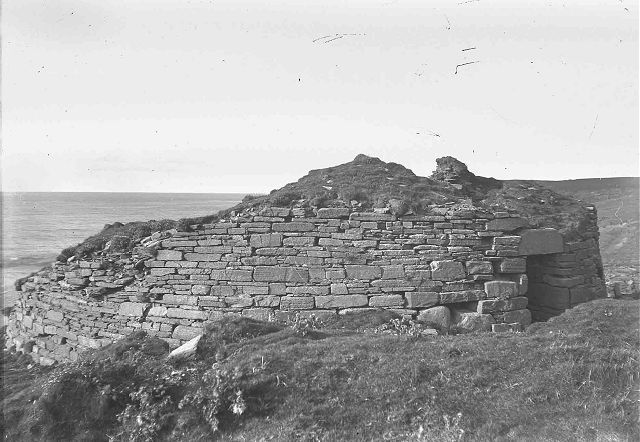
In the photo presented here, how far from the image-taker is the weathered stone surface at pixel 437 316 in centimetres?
1058

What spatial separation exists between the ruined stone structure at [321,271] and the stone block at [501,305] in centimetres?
2

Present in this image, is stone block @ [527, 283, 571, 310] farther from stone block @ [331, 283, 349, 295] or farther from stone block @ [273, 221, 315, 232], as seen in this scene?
stone block @ [273, 221, 315, 232]

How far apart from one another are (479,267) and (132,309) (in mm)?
8430

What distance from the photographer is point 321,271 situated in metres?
10.9

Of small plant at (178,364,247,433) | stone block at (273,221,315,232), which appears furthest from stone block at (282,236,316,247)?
small plant at (178,364,247,433)

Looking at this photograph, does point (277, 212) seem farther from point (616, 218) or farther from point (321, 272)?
point (616, 218)

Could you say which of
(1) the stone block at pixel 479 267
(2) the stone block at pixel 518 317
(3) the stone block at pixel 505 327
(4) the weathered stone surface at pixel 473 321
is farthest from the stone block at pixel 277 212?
(2) the stone block at pixel 518 317

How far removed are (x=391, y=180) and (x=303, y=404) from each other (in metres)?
7.61

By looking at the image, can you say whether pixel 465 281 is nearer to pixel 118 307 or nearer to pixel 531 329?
pixel 531 329

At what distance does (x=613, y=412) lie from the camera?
552 cm

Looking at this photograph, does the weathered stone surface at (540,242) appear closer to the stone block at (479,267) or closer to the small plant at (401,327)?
the stone block at (479,267)

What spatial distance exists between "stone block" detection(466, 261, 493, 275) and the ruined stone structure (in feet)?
0.08

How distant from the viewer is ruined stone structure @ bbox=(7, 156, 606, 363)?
10797 mm

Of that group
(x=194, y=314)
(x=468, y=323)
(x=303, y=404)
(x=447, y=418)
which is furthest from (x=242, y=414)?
(x=468, y=323)
